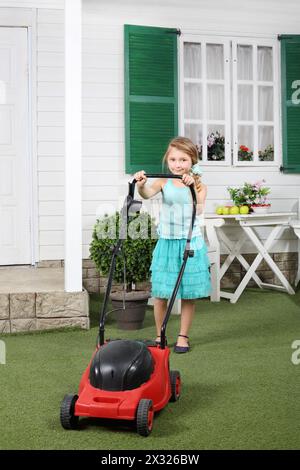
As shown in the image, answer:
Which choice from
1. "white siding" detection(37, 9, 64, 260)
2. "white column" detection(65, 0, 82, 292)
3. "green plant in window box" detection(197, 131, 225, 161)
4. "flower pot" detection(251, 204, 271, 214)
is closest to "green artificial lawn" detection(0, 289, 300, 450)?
"white column" detection(65, 0, 82, 292)

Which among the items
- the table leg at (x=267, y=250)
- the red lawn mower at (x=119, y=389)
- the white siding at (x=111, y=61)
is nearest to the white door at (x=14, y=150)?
the white siding at (x=111, y=61)

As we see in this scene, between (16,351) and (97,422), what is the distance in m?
1.55

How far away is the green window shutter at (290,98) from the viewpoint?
7027 mm

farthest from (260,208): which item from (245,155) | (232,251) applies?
(245,155)

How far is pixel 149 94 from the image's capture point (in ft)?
21.8

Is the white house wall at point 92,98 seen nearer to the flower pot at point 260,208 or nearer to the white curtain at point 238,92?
the white curtain at point 238,92

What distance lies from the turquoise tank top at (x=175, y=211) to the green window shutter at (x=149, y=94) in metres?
2.39

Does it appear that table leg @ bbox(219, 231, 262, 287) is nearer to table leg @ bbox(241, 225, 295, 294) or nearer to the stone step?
table leg @ bbox(241, 225, 295, 294)

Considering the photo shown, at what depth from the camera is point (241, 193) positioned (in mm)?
6742

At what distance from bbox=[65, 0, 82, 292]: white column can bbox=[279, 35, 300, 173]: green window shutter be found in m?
2.78

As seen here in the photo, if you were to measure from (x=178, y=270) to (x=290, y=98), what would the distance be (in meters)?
3.48

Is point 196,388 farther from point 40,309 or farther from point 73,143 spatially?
point 73,143

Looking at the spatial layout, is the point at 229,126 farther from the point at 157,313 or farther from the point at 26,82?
the point at 157,313
